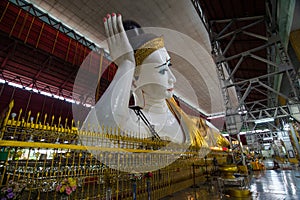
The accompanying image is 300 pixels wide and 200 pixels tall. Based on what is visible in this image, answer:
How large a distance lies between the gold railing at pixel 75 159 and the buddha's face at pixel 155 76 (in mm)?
1163

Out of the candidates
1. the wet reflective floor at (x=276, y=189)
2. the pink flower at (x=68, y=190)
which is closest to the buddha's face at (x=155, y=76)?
the pink flower at (x=68, y=190)

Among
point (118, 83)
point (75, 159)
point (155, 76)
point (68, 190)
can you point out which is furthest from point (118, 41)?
point (68, 190)

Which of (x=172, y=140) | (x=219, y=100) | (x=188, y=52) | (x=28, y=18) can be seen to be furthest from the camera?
(x=219, y=100)

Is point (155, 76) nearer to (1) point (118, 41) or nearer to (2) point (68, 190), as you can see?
(1) point (118, 41)

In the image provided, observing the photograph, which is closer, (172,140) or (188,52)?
(172,140)

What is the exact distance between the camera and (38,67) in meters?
7.62

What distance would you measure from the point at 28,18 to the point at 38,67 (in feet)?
7.00

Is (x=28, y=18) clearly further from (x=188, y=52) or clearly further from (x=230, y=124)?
(x=230, y=124)

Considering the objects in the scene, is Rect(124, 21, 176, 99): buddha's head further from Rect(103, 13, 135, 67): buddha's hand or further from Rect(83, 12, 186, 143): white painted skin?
Rect(103, 13, 135, 67): buddha's hand

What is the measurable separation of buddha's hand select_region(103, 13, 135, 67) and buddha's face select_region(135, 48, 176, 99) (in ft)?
1.76

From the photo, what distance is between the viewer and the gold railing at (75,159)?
63.2 inches

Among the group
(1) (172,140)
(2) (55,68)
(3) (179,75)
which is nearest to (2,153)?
(1) (172,140)

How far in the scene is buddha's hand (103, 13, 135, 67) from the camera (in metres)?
2.95

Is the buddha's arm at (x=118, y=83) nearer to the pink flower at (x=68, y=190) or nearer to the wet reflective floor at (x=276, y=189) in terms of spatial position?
the pink flower at (x=68, y=190)
